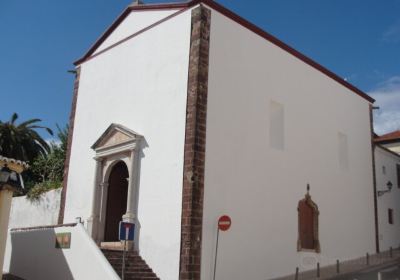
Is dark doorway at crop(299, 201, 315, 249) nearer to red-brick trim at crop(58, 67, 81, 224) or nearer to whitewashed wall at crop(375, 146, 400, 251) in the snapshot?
whitewashed wall at crop(375, 146, 400, 251)

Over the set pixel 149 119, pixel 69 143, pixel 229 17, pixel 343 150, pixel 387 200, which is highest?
pixel 229 17

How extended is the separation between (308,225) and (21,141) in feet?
57.3

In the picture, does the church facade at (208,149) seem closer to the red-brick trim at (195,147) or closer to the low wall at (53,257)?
the red-brick trim at (195,147)

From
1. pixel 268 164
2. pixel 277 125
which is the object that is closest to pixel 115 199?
pixel 268 164

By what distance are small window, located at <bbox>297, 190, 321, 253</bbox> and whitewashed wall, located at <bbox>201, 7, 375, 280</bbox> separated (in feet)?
0.88

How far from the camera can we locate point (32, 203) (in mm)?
20531

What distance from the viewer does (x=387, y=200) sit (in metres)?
21.2

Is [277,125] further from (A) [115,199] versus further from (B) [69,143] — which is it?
(B) [69,143]

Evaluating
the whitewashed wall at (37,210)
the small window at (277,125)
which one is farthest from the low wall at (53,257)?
the small window at (277,125)

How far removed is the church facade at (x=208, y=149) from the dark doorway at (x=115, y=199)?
3cm

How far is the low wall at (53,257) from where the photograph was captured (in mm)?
11219

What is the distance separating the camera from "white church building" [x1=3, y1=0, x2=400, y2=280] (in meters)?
12.7

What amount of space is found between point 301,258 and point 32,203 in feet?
37.7

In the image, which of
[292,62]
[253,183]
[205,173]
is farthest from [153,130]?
[292,62]
